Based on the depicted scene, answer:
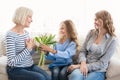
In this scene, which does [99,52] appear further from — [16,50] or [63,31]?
[16,50]

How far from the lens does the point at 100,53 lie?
8.88ft

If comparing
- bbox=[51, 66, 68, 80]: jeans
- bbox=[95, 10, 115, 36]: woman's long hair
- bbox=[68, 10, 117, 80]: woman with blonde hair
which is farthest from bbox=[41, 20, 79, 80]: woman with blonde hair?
bbox=[95, 10, 115, 36]: woman's long hair

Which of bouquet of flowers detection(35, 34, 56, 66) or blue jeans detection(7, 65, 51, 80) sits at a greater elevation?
bouquet of flowers detection(35, 34, 56, 66)

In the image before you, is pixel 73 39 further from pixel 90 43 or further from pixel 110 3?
pixel 110 3

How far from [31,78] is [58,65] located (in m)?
0.49

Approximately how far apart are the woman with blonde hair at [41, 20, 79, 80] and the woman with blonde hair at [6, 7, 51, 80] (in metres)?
0.27

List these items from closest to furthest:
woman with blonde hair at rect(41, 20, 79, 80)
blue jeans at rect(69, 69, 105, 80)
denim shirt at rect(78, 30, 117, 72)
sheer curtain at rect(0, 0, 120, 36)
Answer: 1. blue jeans at rect(69, 69, 105, 80)
2. denim shirt at rect(78, 30, 117, 72)
3. woman with blonde hair at rect(41, 20, 79, 80)
4. sheer curtain at rect(0, 0, 120, 36)

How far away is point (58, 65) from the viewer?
289cm

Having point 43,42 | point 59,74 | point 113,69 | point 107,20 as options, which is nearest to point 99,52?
point 113,69

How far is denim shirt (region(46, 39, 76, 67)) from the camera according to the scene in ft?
9.34

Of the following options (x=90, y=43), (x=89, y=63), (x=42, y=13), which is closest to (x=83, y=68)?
(x=89, y=63)

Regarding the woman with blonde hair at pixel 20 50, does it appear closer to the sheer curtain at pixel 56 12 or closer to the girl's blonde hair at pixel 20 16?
the girl's blonde hair at pixel 20 16

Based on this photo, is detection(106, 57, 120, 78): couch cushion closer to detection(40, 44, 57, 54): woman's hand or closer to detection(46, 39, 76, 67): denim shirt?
detection(46, 39, 76, 67): denim shirt

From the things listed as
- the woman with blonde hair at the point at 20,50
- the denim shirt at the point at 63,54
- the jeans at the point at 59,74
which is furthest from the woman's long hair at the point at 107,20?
the woman with blonde hair at the point at 20,50
